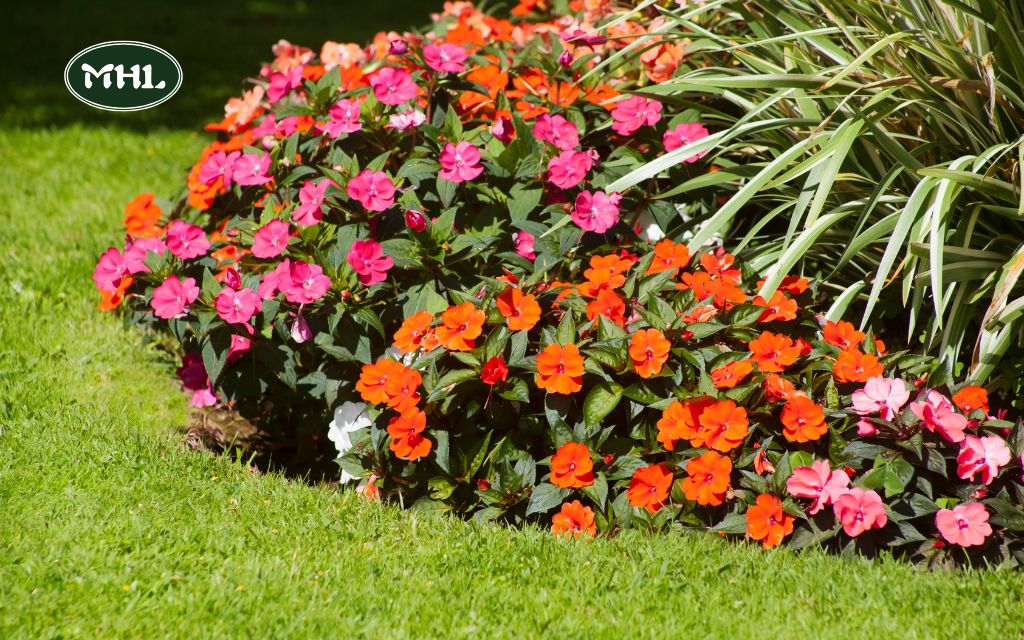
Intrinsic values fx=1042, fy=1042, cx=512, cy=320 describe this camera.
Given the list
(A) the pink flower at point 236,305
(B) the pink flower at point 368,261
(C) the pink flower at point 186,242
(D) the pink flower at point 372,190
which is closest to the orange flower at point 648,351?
(B) the pink flower at point 368,261

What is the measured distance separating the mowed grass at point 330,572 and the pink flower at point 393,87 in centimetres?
114

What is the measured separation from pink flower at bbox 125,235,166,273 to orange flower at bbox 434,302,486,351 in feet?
2.91

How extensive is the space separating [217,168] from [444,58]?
2.50 feet

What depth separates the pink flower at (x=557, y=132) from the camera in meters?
3.02

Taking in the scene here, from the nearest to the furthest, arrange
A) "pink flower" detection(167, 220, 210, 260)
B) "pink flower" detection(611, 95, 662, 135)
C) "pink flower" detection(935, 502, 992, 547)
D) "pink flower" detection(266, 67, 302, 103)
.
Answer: "pink flower" detection(935, 502, 992, 547) < "pink flower" detection(167, 220, 210, 260) < "pink flower" detection(611, 95, 662, 135) < "pink flower" detection(266, 67, 302, 103)

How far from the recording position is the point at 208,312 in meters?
2.75

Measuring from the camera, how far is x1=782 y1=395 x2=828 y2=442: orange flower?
2.44m

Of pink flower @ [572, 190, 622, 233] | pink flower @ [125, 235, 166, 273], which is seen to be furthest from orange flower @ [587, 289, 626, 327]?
pink flower @ [125, 235, 166, 273]

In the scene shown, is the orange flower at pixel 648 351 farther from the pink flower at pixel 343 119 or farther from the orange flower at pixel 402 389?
the pink flower at pixel 343 119

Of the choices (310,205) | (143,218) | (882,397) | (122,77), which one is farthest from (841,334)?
(122,77)

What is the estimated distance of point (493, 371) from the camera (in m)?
2.54

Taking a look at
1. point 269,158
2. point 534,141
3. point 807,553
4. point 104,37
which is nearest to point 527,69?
point 534,141

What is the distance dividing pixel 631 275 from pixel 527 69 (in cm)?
107

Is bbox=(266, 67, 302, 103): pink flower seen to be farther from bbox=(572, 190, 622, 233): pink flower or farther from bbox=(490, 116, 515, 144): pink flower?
bbox=(572, 190, 622, 233): pink flower
